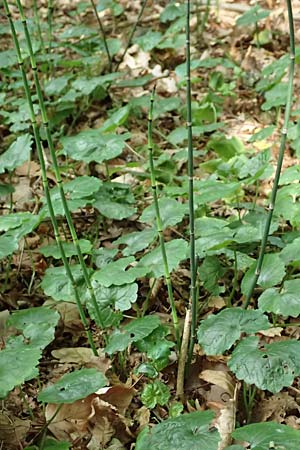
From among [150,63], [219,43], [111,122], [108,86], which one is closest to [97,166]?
[111,122]

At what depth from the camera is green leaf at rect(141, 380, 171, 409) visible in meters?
1.32

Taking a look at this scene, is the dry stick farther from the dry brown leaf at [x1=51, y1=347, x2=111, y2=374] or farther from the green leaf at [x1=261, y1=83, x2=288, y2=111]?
the green leaf at [x1=261, y1=83, x2=288, y2=111]

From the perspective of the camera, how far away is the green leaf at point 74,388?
1.16 meters

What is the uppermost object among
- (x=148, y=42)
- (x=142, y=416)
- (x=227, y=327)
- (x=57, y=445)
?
(x=148, y=42)

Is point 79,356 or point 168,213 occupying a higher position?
point 168,213

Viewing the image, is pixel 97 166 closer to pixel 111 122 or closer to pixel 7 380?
pixel 111 122

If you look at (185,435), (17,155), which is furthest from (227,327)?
(17,155)

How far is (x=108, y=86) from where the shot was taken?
8.64 feet

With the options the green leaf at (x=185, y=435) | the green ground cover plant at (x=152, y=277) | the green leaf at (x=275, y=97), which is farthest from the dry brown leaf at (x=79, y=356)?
the green leaf at (x=275, y=97)

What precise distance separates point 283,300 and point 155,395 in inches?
12.6

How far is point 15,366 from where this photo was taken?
111cm

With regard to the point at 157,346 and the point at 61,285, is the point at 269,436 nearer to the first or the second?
the point at 157,346

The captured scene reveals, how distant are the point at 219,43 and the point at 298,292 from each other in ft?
6.29

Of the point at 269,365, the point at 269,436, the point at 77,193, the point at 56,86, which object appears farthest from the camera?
the point at 56,86
